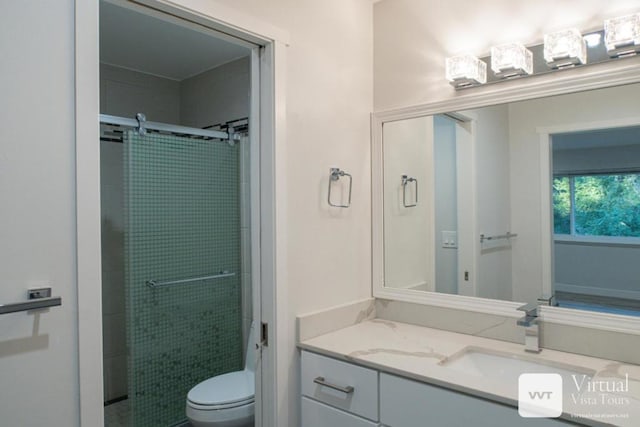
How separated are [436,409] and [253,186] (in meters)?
1.05

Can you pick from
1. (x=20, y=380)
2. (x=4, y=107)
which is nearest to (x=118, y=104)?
(x=4, y=107)

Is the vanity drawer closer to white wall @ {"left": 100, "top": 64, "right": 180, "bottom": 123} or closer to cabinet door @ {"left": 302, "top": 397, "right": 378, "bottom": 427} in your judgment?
cabinet door @ {"left": 302, "top": 397, "right": 378, "bottom": 427}

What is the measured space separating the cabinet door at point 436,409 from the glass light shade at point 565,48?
3.98 feet

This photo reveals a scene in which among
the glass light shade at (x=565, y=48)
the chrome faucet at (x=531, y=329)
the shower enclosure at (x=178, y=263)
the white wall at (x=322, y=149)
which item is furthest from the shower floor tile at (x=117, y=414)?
the glass light shade at (x=565, y=48)

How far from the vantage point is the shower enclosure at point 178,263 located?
2.56 metres

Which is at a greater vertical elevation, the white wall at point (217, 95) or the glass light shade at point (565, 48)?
the white wall at point (217, 95)

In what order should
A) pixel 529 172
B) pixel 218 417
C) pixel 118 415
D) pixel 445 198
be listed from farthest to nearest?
1. pixel 118 415
2. pixel 218 417
3. pixel 445 198
4. pixel 529 172

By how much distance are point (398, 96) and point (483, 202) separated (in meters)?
0.65

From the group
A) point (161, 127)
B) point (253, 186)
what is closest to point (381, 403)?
point (253, 186)

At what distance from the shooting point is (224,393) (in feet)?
7.38

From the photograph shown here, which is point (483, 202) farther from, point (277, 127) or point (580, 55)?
point (277, 127)

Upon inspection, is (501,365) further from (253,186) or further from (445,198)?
(253,186)

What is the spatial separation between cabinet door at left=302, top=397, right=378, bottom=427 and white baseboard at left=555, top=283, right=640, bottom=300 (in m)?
0.88

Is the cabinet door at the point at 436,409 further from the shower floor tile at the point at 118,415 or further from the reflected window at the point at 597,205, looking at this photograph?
the shower floor tile at the point at 118,415
